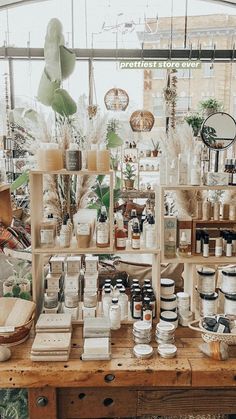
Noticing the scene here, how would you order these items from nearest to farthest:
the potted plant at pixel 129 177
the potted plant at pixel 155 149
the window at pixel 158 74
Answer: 1. the potted plant at pixel 129 177
2. the potted plant at pixel 155 149
3. the window at pixel 158 74

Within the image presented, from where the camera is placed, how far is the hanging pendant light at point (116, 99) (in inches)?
231

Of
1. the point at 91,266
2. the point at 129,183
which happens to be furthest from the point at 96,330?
the point at 129,183

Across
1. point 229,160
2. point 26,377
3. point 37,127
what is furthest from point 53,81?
point 26,377

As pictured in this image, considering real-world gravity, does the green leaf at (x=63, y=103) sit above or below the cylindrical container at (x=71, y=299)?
above

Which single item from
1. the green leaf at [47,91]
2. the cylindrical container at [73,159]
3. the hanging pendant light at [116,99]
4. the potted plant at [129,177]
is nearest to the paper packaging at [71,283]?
the cylindrical container at [73,159]

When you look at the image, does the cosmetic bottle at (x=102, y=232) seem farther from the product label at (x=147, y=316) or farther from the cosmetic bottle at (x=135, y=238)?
the product label at (x=147, y=316)

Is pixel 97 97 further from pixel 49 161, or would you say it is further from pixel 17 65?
pixel 49 161

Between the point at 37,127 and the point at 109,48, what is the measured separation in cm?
400

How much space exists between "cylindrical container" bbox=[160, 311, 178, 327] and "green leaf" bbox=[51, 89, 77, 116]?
1.81m

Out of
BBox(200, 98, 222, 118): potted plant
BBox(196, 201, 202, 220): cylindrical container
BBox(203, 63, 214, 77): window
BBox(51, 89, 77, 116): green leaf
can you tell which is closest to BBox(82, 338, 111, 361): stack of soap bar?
BBox(196, 201, 202, 220): cylindrical container

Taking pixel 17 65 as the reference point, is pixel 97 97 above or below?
below

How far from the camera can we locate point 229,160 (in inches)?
93.4

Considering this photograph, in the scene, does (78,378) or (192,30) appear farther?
(192,30)

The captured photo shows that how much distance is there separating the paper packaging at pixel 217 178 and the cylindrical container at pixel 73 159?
716mm
